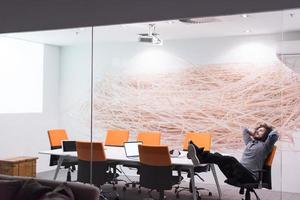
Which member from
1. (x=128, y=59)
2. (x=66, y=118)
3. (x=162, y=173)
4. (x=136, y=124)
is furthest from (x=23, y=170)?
(x=128, y=59)

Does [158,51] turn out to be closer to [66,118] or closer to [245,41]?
[245,41]

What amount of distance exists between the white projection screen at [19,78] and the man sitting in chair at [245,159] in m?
2.29

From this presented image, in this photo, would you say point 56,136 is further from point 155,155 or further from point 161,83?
point 161,83

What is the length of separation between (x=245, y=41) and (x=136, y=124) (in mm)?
2494

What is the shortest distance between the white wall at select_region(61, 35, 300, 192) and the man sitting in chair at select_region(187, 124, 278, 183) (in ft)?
0.69

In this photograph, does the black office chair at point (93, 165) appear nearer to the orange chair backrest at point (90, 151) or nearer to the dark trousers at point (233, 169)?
the orange chair backrest at point (90, 151)

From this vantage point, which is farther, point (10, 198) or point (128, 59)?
point (128, 59)

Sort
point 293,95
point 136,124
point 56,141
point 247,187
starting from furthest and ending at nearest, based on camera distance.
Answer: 1. point 136,124
2. point 56,141
3. point 247,187
4. point 293,95

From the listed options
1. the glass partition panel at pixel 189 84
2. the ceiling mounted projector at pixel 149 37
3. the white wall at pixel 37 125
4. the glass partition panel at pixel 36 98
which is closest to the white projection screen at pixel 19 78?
the glass partition panel at pixel 36 98

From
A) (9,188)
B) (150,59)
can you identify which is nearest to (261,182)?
(9,188)

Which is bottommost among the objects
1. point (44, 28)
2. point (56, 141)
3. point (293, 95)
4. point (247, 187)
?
point (247, 187)

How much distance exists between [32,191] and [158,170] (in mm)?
2114

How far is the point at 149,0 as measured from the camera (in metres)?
3.64

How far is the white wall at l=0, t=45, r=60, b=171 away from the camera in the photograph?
198 inches
